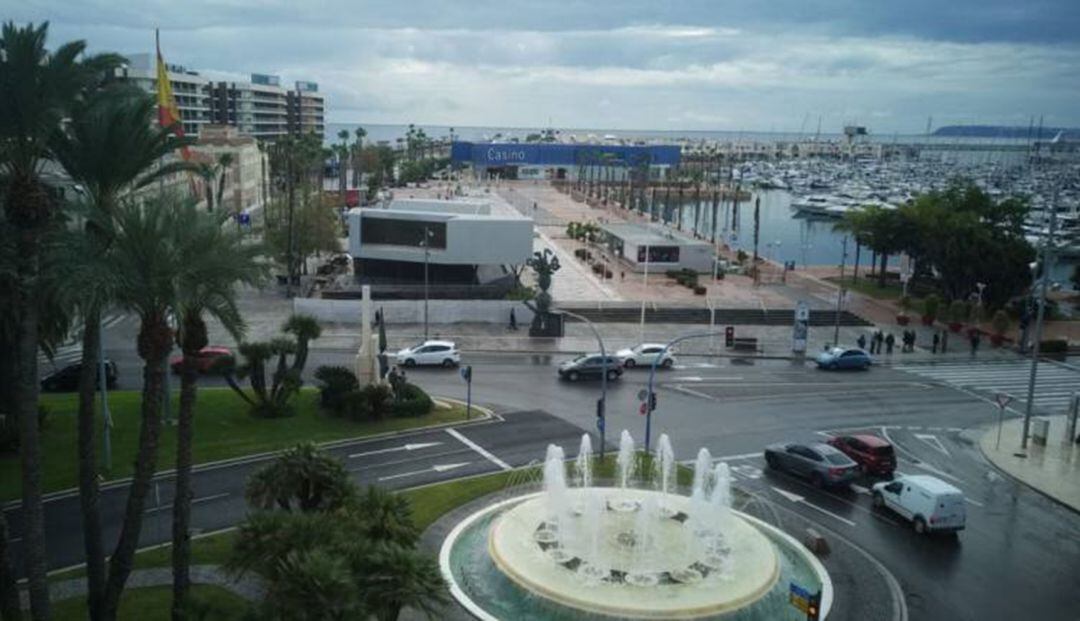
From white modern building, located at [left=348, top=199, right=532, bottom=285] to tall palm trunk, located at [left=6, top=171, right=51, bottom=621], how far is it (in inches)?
1747

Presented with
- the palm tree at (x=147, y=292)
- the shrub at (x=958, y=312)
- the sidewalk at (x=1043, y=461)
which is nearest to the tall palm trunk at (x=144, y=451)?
the palm tree at (x=147, y=292)

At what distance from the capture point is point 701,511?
25.4 m

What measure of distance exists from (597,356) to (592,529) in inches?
850

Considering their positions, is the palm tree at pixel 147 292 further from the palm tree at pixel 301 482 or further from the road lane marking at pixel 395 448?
the road lane marking at pixel 395 448

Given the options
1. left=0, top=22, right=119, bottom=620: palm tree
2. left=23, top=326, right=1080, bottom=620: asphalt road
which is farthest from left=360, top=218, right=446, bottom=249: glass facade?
left=0, top=22, right=119, bottom=620: palm tree

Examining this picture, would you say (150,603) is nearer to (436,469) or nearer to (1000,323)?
(436,469)

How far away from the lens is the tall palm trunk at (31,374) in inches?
675

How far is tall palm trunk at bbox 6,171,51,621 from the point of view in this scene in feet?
56.2

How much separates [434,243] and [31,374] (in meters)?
46.6

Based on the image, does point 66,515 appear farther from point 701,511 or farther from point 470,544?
point 701,511

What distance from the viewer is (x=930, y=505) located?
86.8 feet

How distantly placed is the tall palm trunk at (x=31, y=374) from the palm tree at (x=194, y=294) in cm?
257

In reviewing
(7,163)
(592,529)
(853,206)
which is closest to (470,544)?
(592,529)

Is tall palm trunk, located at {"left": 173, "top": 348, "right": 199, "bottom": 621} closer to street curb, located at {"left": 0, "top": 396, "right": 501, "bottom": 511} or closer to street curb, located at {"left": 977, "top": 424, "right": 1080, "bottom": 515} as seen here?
street curb, located at {"left": 0, "top": 396, "right": 501, "bottom": 511}
